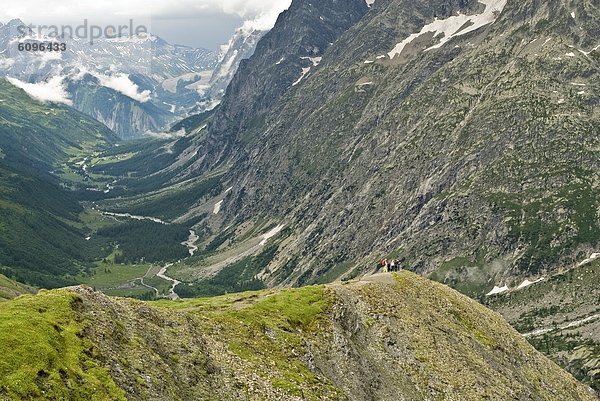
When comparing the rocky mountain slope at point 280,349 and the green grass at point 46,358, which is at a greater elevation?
the green grass at point 46,358

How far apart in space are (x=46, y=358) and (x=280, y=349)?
37.5 metres

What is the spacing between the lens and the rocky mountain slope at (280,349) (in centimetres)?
5434

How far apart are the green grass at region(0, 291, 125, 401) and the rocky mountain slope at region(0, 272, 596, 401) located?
0.39 ft

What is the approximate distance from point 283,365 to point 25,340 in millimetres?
35732

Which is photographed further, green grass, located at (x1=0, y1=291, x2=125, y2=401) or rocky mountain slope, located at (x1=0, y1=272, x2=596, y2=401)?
rocky mountain slope, located at (x1=0, y1=272, x2=596, y2=401)

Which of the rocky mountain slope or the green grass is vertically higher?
the green grass

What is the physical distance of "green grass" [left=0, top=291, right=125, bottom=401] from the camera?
1901 inches

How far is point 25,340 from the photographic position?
171 ft

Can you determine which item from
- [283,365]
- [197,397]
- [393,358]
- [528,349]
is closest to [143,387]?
[197,397]

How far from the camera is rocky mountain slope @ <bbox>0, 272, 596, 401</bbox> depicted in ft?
178

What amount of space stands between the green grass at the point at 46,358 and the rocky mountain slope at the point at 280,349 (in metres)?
0.12

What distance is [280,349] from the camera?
8275cm

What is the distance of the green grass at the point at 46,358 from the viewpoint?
48281mm

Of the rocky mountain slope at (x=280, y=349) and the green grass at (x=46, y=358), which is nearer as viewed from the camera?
the green grass at (x=46, y=358)
